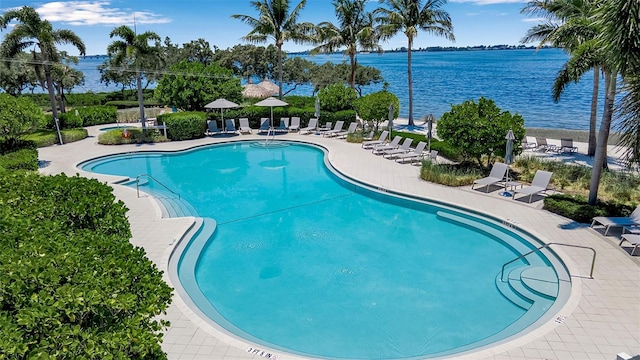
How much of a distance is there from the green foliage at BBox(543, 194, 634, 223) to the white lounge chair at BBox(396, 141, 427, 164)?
7.06 meters

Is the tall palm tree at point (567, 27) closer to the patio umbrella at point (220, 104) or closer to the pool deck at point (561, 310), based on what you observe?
the pool deck at point (561, 310)

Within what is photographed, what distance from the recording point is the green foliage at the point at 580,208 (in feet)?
38.5

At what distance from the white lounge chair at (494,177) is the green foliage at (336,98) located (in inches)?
517

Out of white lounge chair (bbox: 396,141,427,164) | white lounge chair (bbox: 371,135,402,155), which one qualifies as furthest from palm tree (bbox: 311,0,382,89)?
white lounge chair (bbox: 396,141,427,164)

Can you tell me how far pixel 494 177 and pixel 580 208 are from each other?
358cm

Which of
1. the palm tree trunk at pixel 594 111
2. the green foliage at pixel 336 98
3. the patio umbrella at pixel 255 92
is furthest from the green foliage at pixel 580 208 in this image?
the patio umbrella at pixel 255 92

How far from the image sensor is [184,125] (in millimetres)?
24875

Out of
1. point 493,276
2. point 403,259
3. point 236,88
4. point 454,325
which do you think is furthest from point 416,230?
point 236,88

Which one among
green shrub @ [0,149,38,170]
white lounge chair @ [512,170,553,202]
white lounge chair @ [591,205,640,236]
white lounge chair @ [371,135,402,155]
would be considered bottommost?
white lounge chair @ [591,205,640,236]

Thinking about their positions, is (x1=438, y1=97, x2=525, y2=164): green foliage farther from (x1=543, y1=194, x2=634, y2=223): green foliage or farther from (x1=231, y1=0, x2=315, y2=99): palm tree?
(x1=231, y1=0, x2=315, y2=99): palm tree

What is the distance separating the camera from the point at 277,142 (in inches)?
987

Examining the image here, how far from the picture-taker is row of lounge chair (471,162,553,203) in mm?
13875

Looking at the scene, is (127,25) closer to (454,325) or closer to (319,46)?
(319,46)

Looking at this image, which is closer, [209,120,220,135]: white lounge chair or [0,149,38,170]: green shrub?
[0,149,38,170]: green shrub
